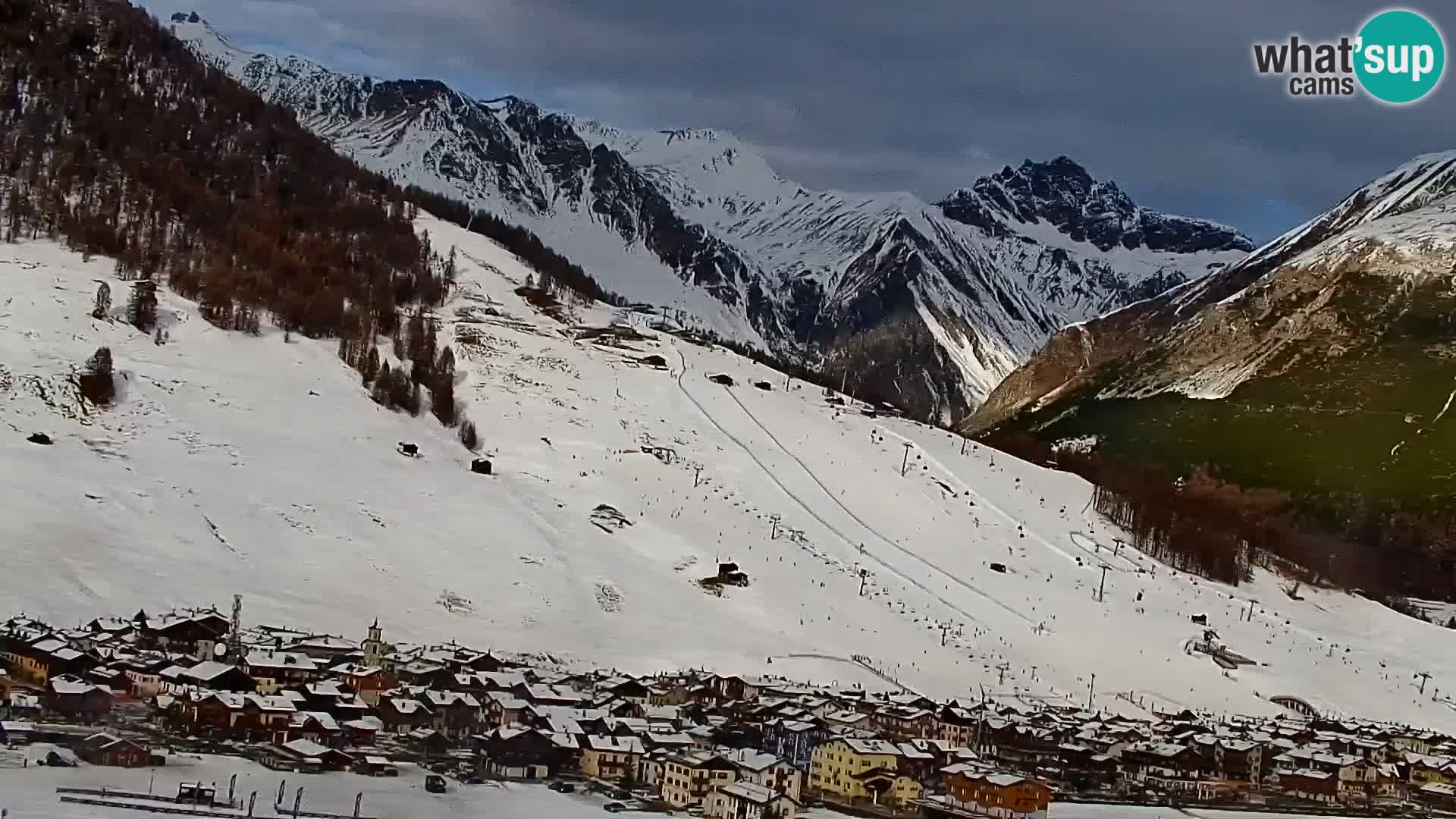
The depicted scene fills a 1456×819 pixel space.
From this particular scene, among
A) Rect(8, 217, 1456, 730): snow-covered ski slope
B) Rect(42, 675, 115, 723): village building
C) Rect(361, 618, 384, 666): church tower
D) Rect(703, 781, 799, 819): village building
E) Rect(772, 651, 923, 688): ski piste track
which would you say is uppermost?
Rect(8, 217, 1456, 730): snow-covered ski slope

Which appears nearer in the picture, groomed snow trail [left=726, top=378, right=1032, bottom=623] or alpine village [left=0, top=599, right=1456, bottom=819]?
alpine village [left=0, top=599, right=1456, bottom=819]

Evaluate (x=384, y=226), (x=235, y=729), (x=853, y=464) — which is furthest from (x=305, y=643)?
(x=384, y=226)

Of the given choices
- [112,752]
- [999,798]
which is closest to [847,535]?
[999,798]

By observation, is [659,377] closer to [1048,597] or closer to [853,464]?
[853,464]

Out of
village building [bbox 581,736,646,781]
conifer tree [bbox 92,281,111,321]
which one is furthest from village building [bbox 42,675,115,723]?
conifer tree [bbox 92,281,111,321]

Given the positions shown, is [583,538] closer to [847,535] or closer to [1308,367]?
[847,535]

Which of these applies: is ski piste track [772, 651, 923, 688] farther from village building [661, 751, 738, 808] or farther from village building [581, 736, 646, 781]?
village building [661, 751, 738, 808]
